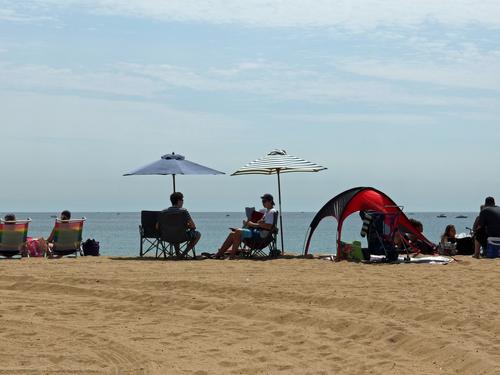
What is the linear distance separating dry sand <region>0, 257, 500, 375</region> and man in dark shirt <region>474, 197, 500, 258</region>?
8.61ft

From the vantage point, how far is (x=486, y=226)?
14.5 metres

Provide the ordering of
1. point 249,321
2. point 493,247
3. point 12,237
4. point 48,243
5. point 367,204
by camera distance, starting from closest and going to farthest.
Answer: point 249,321 → point 493,247 → point 12,237 → point 367,204 → point 48,243

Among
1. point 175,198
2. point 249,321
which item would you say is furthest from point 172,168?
point 249,321

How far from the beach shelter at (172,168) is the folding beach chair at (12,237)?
2038 millimetres

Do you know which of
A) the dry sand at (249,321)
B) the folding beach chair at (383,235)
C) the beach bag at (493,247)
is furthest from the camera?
the beach bag at (493,247)

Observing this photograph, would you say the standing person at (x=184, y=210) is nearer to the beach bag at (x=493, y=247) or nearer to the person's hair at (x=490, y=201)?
the beach bag at (x=493, y=247)

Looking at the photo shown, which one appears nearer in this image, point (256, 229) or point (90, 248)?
point (256, 229)

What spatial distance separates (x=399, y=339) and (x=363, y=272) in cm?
487

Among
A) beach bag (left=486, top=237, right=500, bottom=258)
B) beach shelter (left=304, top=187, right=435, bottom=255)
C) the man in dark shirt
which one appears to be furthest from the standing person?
beach bag (left=486, top=237, right=500, bottom=258)

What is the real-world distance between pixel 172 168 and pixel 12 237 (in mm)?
2965

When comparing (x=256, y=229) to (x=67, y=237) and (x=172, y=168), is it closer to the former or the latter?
(x=172, y=168)

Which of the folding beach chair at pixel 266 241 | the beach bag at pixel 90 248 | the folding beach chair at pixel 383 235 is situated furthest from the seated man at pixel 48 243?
the folding beach chair at pixel 383 235

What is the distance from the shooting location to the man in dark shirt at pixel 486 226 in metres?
14.4

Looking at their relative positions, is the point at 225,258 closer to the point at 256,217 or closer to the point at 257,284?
the point at 256,217
